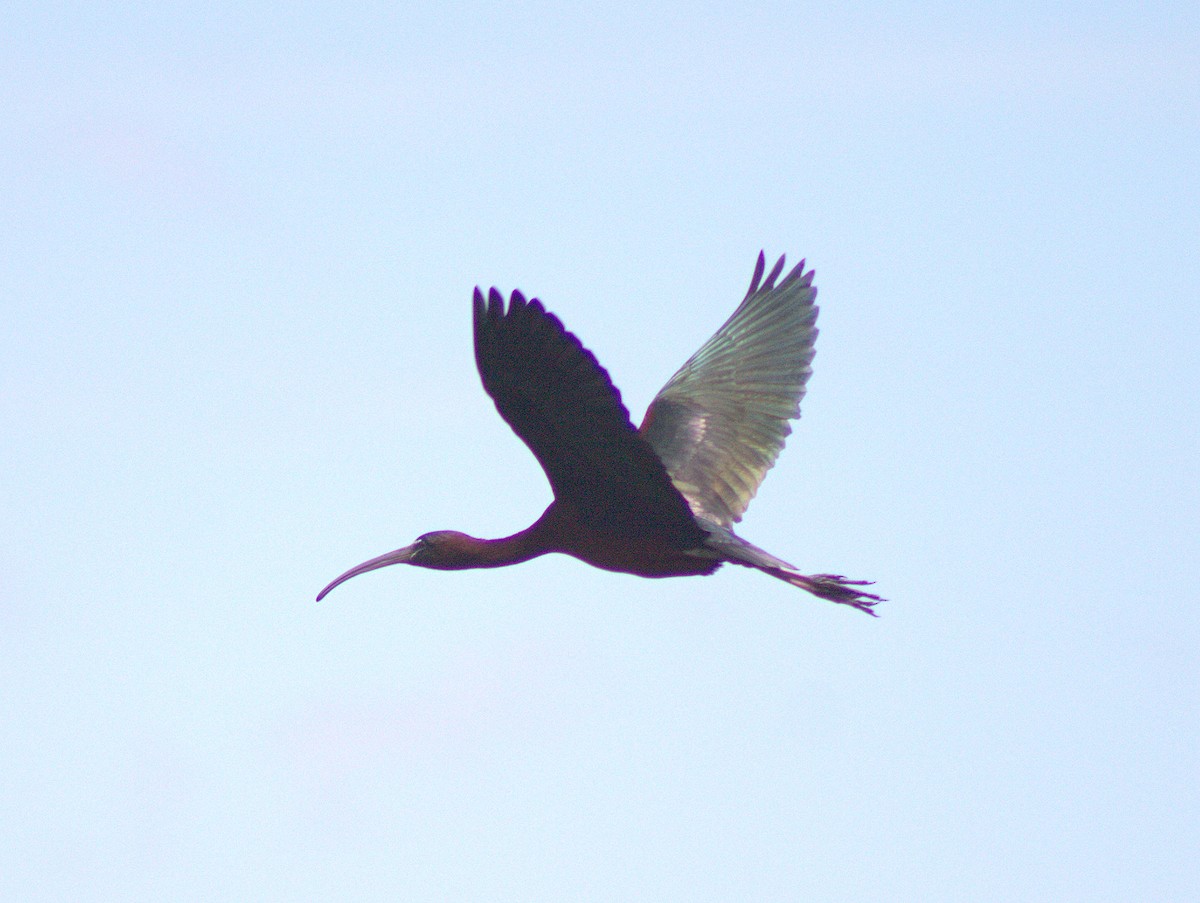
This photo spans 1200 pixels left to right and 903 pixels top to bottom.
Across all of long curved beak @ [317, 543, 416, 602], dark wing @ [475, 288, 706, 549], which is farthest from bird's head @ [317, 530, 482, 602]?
dark wing @ [475, 288, 706, 549]

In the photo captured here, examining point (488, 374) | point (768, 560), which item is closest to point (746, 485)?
point (768, 560)

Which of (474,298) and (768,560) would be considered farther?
(768,560)

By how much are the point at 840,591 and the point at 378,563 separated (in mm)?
3038

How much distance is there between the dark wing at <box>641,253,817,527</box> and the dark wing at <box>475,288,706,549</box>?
1.94 metres

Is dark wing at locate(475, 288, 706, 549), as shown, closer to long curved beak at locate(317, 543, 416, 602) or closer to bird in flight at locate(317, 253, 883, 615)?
bird in flight at locate(317, 253, 883, 615)

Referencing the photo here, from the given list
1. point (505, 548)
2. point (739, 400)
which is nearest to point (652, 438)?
point (739, 400)

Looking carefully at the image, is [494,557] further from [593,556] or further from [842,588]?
[842,588]

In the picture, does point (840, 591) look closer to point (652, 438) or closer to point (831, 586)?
point (831, 586)

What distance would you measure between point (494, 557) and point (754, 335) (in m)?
3.90

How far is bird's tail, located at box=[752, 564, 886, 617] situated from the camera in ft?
29.6

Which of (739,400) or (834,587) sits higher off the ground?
(739,400)

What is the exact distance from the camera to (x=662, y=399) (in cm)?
1195

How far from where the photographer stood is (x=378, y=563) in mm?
10023

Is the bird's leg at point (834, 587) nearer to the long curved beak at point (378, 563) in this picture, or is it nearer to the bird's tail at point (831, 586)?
the bird's tail at point (831, 586)
